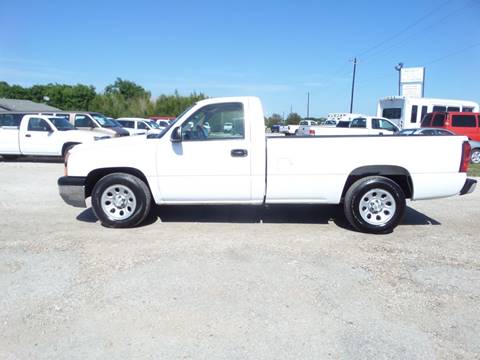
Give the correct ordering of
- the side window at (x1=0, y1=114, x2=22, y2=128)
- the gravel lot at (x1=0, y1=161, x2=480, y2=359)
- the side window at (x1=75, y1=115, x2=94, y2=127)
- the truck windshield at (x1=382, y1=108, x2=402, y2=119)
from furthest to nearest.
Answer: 1. the truck windshield at (x1=382, y1=108, x2=402, y2=119)
2. the side window at (x1=75, y1=115, x2=94, y2=127)
3. the side window at (x1=0, y1=114, x2=22, y2=128)
4. the gravel lot at (x1=0, y1=161, x2=480, y2=359)

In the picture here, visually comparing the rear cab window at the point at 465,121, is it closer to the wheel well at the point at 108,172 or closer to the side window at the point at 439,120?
the side window at the point at 439,120

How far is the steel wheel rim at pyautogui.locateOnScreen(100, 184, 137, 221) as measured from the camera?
→ 5391 mm

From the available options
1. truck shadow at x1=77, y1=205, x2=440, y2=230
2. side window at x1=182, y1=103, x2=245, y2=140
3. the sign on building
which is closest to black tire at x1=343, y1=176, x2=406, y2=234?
truck shadow at x1=77, y1=205, x2=440, y2=230

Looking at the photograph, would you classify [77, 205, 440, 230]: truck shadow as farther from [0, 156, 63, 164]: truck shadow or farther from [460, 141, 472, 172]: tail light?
[0, 156, 63, 164]: truck shadow

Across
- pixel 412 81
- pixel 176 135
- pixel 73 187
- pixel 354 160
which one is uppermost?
pixel 412 81

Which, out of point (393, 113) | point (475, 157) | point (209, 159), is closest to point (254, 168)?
point (209, 159)

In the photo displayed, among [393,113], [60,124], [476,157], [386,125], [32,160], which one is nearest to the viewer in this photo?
[60,124]

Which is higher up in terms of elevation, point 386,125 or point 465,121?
point 465,121

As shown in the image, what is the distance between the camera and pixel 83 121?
15.5m

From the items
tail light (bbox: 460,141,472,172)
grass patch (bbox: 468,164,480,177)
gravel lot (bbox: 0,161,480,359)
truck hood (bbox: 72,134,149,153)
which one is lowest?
gravel lot (bbox: 0,161,480,359)

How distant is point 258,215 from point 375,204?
6.34 ft

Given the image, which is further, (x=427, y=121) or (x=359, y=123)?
(x=359, y=123)

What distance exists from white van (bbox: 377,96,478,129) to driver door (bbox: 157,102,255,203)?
17870 mm

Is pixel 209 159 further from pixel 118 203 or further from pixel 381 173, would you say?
pixel 381 173
